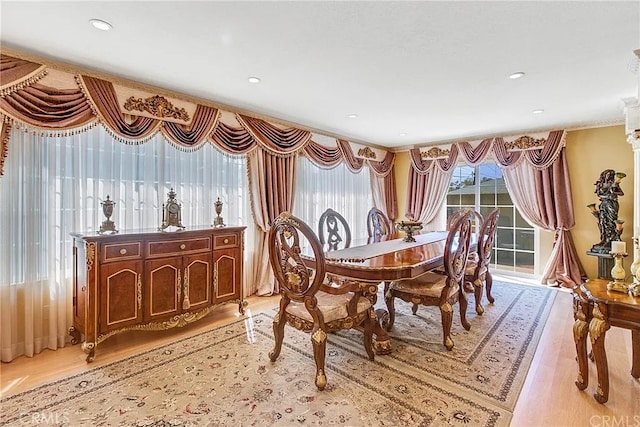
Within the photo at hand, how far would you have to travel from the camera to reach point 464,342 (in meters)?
2.66

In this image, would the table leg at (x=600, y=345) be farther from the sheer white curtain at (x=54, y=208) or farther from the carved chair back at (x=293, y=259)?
the sheer white curtain at (x=54, y=208)

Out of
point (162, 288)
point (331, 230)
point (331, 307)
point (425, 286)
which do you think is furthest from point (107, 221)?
point (425, 286)

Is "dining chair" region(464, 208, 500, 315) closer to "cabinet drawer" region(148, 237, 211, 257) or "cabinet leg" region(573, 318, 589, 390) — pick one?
"cabinet leg" region(573, 318, 589, 390)

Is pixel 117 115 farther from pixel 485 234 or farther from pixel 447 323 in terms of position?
pixel 485 234

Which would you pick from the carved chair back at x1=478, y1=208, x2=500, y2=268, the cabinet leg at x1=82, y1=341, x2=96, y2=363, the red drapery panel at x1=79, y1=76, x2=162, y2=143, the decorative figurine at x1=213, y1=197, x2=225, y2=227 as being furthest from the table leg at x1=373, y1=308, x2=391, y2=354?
the red drapery panel at x1=79, y1=76, x2=162, y2=143

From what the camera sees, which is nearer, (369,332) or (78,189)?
(369,332)

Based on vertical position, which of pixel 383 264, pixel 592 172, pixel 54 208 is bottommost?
pixel 383 264

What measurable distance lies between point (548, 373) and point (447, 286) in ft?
2.80

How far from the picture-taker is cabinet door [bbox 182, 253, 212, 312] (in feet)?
9.39

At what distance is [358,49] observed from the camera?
2.22 metres

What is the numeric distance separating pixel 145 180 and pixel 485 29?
3.06 metres

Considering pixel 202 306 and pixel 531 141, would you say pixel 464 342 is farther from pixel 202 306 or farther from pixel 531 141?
pixel 531 141

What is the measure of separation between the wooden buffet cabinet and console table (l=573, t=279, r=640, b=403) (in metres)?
2.85

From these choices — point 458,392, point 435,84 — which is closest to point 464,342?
point 458,392
